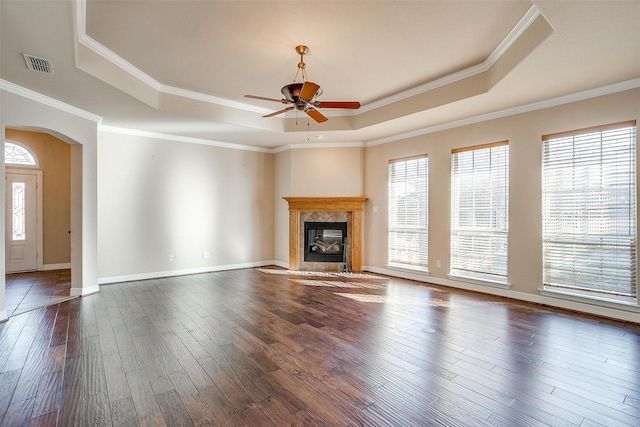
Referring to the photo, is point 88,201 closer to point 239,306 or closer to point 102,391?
point 239,306

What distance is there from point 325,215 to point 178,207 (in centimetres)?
306

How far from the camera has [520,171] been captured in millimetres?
4582

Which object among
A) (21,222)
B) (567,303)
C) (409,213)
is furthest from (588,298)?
(21,222)

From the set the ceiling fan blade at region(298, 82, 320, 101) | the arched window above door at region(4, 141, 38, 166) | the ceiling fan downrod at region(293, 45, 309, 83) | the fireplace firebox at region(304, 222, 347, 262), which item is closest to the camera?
the ceiling fan blade at region(298, 82, 320, 101)

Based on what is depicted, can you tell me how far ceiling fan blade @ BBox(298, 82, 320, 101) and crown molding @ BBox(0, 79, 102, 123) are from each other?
3.44 meters

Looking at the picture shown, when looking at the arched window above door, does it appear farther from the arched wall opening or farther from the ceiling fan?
the ceiling fan

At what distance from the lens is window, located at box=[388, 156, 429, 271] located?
5883mm

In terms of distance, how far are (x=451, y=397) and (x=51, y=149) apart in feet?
28.2

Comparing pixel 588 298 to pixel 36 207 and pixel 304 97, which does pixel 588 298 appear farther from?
pixel 36 207

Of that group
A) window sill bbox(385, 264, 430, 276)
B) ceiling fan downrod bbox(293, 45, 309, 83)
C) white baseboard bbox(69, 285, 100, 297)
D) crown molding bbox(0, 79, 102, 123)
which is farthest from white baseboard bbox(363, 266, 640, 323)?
crown molding bbox(0, 79, 102, 123)

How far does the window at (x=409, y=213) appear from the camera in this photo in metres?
5.88

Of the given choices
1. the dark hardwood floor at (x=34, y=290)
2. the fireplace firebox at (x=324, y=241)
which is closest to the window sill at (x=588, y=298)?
the fireplace firebox at (x=324, y=241)

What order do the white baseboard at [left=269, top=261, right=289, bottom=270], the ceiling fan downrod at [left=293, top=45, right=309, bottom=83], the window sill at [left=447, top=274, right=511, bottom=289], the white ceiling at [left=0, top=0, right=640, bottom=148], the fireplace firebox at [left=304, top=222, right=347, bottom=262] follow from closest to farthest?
the white ceiling at [left=0, top=0, right=640, bottom=148]
the ceiling fan downrod at [left=293, top=45, right=309, bottom=83]
the window sill at [left=447, top=274, right=511, bottom=289]
the fireplace firebox at [left=304, top=222, right=347, bottom=262]
the white baseboard at [left=269, top=261, right=289, bottom=270]

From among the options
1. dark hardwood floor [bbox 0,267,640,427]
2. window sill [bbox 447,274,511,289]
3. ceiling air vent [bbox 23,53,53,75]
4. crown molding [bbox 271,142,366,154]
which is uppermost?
ceiling air vent [bbox 23,53,53,75]
